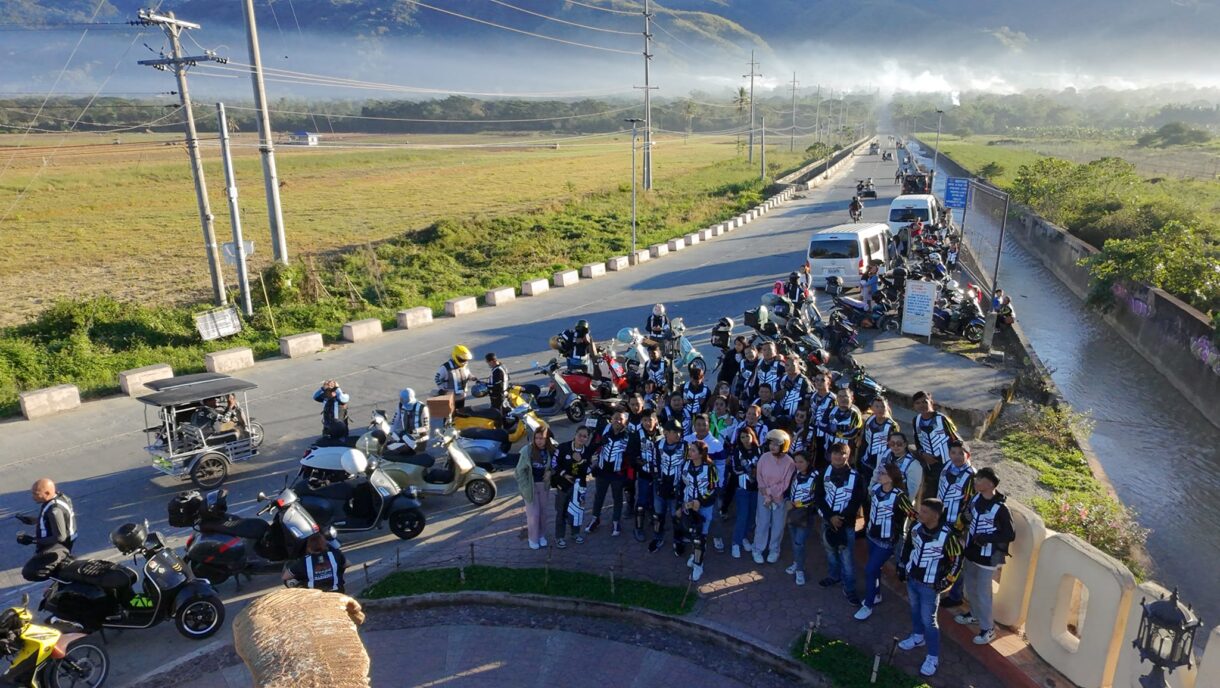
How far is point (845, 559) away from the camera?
692cm

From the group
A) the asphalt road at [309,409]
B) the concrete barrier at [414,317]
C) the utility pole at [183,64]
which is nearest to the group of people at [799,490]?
the asphalt road at [309,409]

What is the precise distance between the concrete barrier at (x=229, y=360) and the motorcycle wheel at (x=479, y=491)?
9052 mm

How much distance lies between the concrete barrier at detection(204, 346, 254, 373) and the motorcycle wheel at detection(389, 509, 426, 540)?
9.28 m

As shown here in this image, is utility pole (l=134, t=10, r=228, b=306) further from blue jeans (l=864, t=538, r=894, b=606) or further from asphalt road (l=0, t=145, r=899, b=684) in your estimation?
blue jeans (l=864, t=538, r=894, b=606)

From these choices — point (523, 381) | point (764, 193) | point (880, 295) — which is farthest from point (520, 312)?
point (764, 193)

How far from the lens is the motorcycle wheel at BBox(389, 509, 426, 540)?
8.71 meters

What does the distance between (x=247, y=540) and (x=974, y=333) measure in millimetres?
14190

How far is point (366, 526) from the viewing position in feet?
28.7

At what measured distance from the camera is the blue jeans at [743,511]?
780 cm

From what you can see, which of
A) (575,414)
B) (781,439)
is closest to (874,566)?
(781,439)

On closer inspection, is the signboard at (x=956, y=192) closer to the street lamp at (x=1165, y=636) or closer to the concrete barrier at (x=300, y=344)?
the concrete barrier at (x=300, y=344)

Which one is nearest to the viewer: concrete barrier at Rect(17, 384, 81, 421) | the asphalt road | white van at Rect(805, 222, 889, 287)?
the asphalt road

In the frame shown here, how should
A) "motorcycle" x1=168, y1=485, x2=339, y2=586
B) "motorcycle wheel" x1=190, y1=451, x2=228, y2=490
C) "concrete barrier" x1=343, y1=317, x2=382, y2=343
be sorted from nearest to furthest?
"motorcycle" x1=168, y1=485, x2=339, y2=586 → "motorcycle wheel" x1=190, y1=451, x2=228, y2=490 → "concrete barrier" x1=343, y1=317, x2=382, y2=343

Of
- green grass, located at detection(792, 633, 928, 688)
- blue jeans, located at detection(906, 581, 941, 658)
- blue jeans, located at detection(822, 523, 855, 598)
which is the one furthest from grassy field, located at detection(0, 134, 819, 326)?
blue jeans, located at detection(906, 581, 941, 658)
